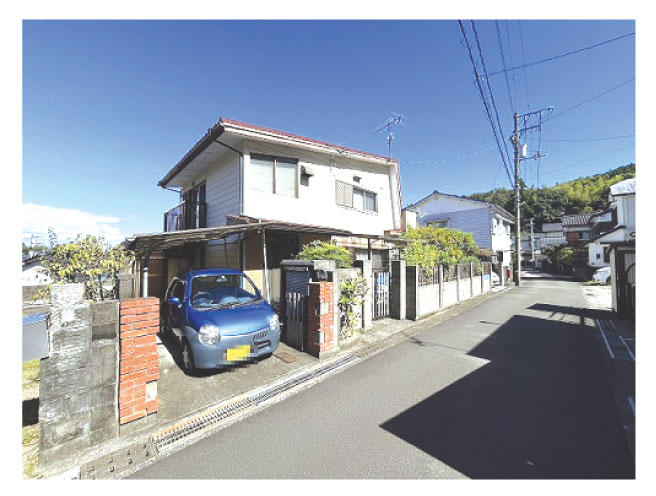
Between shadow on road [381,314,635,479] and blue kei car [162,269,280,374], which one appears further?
blue kei car [162,269,280,374]

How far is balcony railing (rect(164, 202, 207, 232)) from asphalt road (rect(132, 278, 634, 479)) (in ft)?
28.8

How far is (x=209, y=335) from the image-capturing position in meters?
4.18

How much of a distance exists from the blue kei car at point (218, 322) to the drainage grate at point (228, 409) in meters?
0.68

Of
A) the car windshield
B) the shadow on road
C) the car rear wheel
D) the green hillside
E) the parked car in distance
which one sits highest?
the green hillside

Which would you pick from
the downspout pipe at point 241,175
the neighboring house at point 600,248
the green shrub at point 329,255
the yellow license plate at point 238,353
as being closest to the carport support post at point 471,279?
the green shrub at point 329,255

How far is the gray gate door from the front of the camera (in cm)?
561

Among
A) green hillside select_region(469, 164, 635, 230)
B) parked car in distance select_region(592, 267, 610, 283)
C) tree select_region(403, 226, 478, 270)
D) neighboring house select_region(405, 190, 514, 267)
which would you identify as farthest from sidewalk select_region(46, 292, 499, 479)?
green hillside select_region(469, 164, 635, 230)

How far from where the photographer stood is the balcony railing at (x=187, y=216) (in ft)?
35.1

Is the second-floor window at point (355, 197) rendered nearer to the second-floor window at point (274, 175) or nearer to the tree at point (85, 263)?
the second-floor window at point (274, 175)

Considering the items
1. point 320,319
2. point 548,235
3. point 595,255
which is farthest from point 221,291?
point 548,235

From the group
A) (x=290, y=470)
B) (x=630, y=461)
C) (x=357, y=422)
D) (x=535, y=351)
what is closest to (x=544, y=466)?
(x=630, y=461)

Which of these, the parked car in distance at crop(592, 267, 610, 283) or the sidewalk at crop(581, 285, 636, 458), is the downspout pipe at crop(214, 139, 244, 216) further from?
the parked car in distance at crop(592, 267, 610, 283)

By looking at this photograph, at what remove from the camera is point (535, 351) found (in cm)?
568

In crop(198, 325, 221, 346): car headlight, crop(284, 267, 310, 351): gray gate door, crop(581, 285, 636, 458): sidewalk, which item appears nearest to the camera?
crop(581, 285, 636, 458): sidewalk
